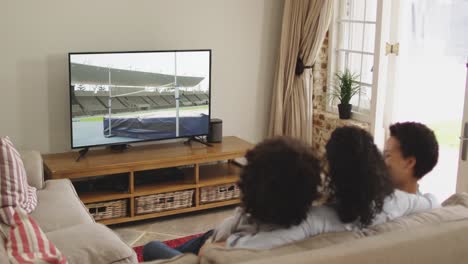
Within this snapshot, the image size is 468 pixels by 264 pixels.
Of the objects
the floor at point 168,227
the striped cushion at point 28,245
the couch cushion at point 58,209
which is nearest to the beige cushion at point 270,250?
the striped cushion at point 28,245

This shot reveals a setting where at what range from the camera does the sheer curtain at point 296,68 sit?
16.4 ft

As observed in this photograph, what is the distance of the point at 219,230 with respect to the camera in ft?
6.75

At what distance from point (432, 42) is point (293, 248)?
2.85 meters

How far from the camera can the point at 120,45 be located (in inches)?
179

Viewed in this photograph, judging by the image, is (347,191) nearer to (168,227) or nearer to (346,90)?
(168,227)

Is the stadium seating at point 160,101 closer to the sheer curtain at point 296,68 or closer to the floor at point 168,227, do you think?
the floor at point 168,227

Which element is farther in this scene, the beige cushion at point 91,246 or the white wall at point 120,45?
the white wall at point 120,45

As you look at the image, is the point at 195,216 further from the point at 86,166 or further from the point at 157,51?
the point at 157,51

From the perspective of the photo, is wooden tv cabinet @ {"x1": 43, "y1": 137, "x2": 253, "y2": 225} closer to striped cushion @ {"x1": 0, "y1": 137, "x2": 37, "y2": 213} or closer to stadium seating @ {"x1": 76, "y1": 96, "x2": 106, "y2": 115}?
stadium seating @ {"x1": 76, "y1": 96, "x2": 106, "y2": 115}

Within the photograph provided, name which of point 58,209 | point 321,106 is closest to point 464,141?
point 321,106

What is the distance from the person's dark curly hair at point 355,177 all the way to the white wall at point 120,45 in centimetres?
293

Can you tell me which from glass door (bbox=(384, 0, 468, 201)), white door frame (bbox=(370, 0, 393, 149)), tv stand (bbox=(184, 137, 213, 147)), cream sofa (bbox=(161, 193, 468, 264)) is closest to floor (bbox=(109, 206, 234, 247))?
tv stand (bbox=(184, 137, 213, 147))

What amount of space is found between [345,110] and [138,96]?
1.66m

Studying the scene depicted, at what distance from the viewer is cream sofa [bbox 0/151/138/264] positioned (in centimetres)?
278
